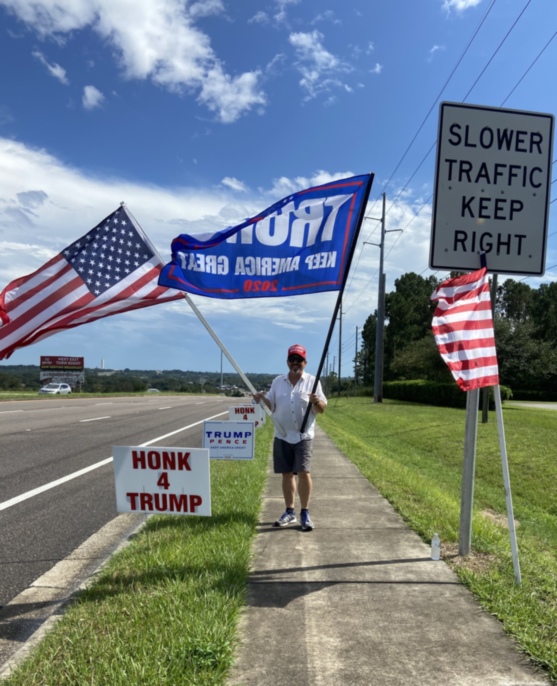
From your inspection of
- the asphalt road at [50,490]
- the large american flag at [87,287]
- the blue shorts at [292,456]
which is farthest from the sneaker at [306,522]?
the large american flag at [87,287]

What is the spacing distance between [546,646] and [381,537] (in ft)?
7.52

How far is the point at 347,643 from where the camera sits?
3.37 meters

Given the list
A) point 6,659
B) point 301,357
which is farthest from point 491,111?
point 6,659

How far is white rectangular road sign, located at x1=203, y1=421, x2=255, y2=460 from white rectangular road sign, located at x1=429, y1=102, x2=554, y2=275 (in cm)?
482

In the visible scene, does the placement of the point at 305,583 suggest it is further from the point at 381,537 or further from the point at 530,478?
the point at 530,478

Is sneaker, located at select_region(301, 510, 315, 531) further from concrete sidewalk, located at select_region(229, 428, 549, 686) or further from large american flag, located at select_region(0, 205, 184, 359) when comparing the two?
large american flag, located at select_region(0, 205, 184, 359)

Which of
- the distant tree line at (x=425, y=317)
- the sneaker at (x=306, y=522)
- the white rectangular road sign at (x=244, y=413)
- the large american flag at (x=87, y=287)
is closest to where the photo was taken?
the large american flag at (x=87, y=287)

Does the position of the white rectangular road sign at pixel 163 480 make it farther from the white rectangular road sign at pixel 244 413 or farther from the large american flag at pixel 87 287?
the white rectangular road sign at pixel 244 413

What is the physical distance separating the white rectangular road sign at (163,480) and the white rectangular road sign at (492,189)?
258 cm

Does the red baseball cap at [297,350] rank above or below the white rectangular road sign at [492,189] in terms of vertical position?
below

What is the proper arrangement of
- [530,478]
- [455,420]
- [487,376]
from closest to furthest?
[487,376]
[530,478]
[455,420]

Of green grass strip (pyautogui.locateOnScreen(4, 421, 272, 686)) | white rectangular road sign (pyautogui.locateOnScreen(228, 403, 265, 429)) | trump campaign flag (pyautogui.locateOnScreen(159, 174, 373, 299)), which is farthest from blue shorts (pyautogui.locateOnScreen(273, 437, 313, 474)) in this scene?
white rectangular road sign (pyautogui.locateOnScreen(228, 403, 265, 429))

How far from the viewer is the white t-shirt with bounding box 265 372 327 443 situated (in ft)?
19.0

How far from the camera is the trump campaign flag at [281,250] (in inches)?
211
